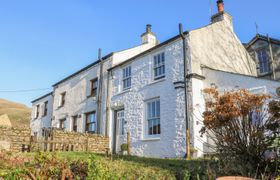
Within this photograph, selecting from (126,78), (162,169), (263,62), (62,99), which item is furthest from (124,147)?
(263,62)

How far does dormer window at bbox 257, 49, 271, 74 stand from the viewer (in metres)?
17.6

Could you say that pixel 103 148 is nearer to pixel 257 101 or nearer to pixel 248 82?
pixel 248 82

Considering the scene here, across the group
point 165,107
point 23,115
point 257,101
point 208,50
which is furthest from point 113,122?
point 23,115

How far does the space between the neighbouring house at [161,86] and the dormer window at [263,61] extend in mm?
493

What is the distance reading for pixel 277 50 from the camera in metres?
17.2

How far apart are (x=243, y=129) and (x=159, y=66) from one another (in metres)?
9.51

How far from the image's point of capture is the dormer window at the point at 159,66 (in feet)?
48.6

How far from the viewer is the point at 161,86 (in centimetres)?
1439

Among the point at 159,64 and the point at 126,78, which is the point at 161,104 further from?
the point at 126,78

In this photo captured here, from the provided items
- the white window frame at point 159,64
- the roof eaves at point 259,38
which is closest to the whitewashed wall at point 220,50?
the roof eaves at point 259,38

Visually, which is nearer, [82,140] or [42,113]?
[82,140]

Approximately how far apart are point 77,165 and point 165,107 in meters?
9.33

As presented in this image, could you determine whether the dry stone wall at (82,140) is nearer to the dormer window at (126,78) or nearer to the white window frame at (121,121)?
the white window frame at (121,121)

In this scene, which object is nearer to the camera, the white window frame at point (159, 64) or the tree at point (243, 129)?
the tree at point (243, 129)
